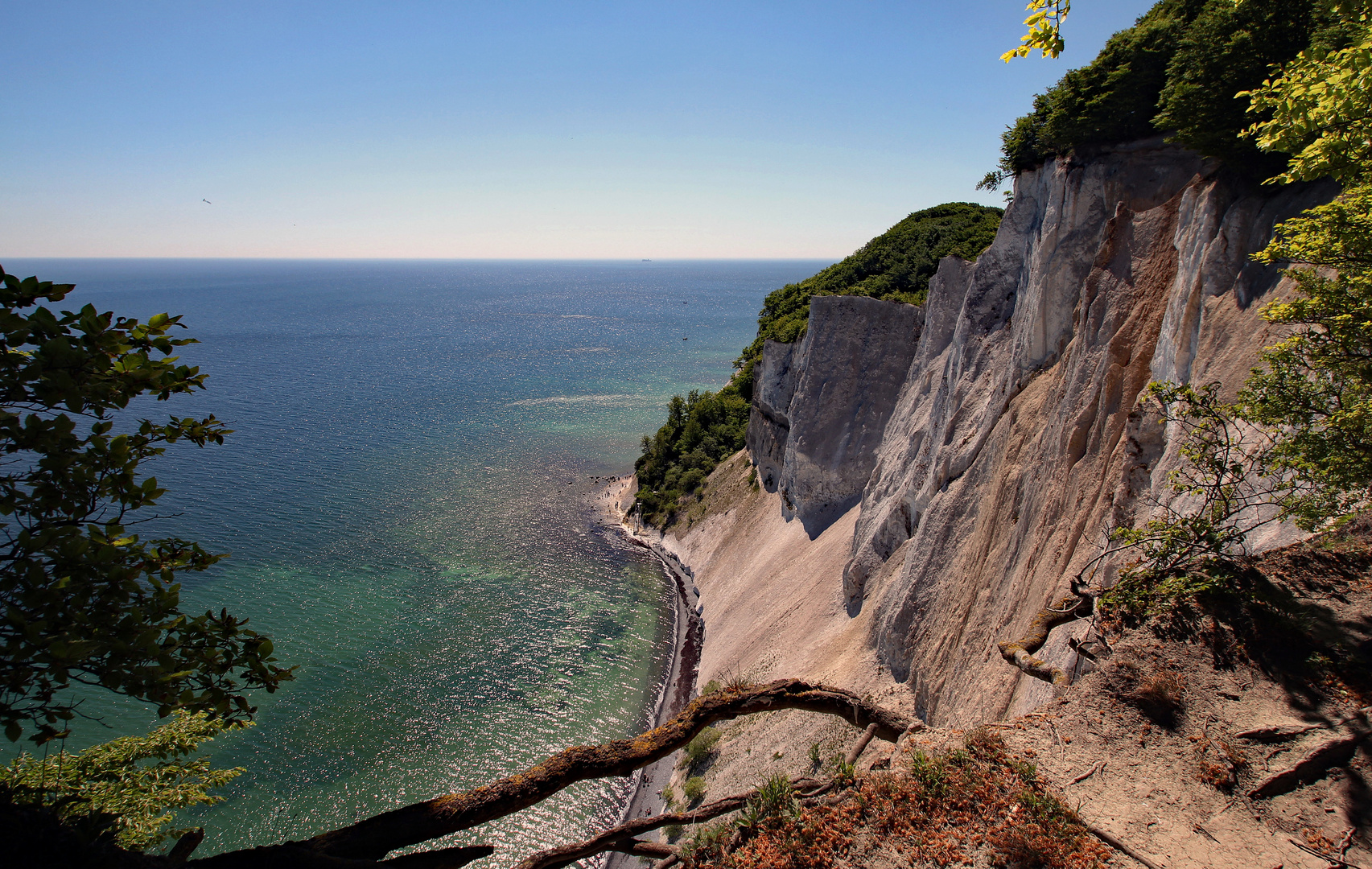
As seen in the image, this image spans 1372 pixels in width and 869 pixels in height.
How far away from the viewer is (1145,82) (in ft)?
54.9

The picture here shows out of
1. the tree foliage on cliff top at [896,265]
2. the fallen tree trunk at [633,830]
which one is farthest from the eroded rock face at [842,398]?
the fallen tree trunk at [633,830]

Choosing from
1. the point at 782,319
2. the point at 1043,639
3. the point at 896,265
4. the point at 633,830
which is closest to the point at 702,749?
the point at 1043,639

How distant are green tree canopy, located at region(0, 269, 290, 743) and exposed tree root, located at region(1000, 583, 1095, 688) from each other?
339 inches

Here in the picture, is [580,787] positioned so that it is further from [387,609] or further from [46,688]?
[46,688]

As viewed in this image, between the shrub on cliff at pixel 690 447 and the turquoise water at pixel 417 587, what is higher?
the shrub on cliff at pixel 690 447

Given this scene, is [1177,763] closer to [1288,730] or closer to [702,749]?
[1288,730]

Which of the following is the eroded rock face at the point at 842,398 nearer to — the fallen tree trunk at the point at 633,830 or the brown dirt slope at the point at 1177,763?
the brown dirt slope at the point at 1177,763

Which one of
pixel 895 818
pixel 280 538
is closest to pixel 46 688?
pixel 895 818

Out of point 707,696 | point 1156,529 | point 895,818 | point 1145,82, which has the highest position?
point 1145,82

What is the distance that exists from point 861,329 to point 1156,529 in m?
28.6

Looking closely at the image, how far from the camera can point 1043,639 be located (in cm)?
882

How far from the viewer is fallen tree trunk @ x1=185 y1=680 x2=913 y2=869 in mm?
5363

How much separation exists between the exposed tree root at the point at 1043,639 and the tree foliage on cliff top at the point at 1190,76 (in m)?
7.21

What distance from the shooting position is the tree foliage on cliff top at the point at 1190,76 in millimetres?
12258
